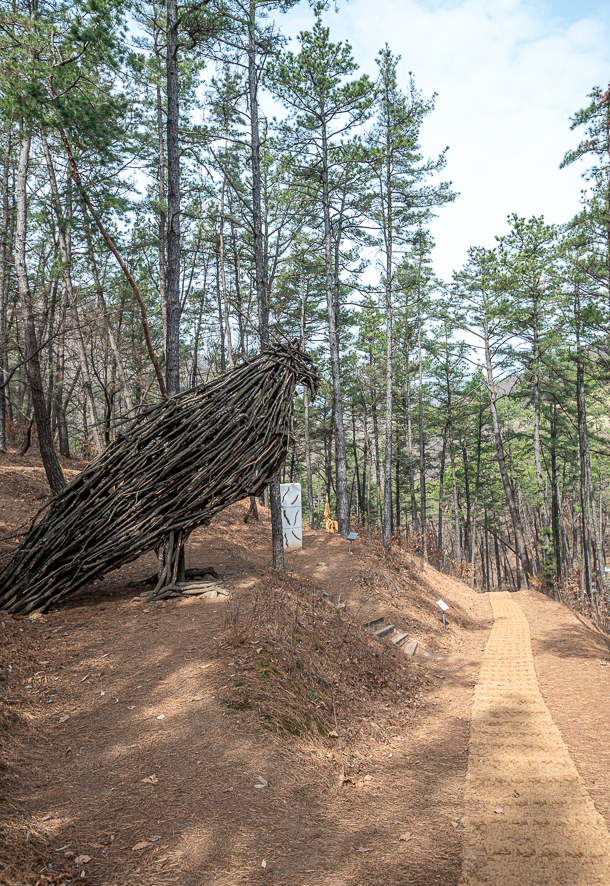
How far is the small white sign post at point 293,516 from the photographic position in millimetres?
12773

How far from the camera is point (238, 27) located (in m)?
8.84

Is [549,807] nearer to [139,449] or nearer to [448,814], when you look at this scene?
[448,814]

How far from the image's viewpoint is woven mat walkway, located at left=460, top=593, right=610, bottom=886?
322 centimetres

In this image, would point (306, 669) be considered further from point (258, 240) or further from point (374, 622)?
point (258, 240)

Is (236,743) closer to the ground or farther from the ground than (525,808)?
Result: farther from the ground

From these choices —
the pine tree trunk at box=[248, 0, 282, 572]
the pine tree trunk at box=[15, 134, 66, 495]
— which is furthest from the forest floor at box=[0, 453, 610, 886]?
the pine tree trunk at box=[15, 134, 66, 495]

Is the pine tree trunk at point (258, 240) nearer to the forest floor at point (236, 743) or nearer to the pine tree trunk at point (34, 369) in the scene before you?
the forest floor at point (236, 743)

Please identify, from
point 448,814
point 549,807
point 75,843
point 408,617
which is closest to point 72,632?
point 75,843

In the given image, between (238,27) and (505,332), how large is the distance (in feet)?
46.7

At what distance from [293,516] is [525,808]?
9.29 meters

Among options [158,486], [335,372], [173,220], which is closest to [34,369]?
[173,220]

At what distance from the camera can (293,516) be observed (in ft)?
42.6

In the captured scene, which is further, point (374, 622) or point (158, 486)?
point (374, 622)

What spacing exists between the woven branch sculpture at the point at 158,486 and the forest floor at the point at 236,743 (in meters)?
0.59
